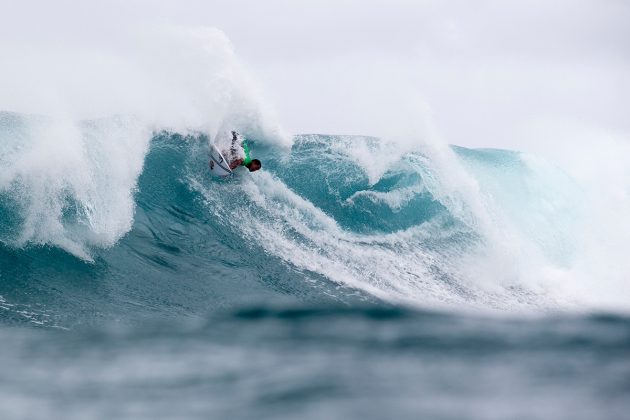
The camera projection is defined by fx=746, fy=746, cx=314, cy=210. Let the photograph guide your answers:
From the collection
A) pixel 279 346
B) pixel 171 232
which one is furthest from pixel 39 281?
pixel 279 346

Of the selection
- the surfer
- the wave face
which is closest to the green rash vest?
the surfer

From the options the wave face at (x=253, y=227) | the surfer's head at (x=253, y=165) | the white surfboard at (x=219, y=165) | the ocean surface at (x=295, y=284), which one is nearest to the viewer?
the ocean surface at (x=295, y=284)

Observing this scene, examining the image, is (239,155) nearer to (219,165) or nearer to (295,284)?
(219,165)

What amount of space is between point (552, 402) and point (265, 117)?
16.7m

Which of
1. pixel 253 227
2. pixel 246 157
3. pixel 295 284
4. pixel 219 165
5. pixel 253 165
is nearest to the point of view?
pixel 295 284

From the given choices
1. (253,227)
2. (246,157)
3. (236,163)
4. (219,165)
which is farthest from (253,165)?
(253,227)

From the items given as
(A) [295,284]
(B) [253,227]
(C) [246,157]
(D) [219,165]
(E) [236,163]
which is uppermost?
(C) [246,157]

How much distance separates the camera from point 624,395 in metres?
6.48

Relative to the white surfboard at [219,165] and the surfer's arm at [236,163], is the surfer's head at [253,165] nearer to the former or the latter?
the surfer's arm at [236,163]

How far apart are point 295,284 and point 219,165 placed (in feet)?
16.7

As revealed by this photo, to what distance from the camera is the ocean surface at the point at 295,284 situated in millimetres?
6789

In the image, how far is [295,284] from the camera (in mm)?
15516

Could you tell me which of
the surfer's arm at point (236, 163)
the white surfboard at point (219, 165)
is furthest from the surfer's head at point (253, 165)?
the white surfboard at point (219, 165)

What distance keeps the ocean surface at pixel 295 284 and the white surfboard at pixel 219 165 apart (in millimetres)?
283
